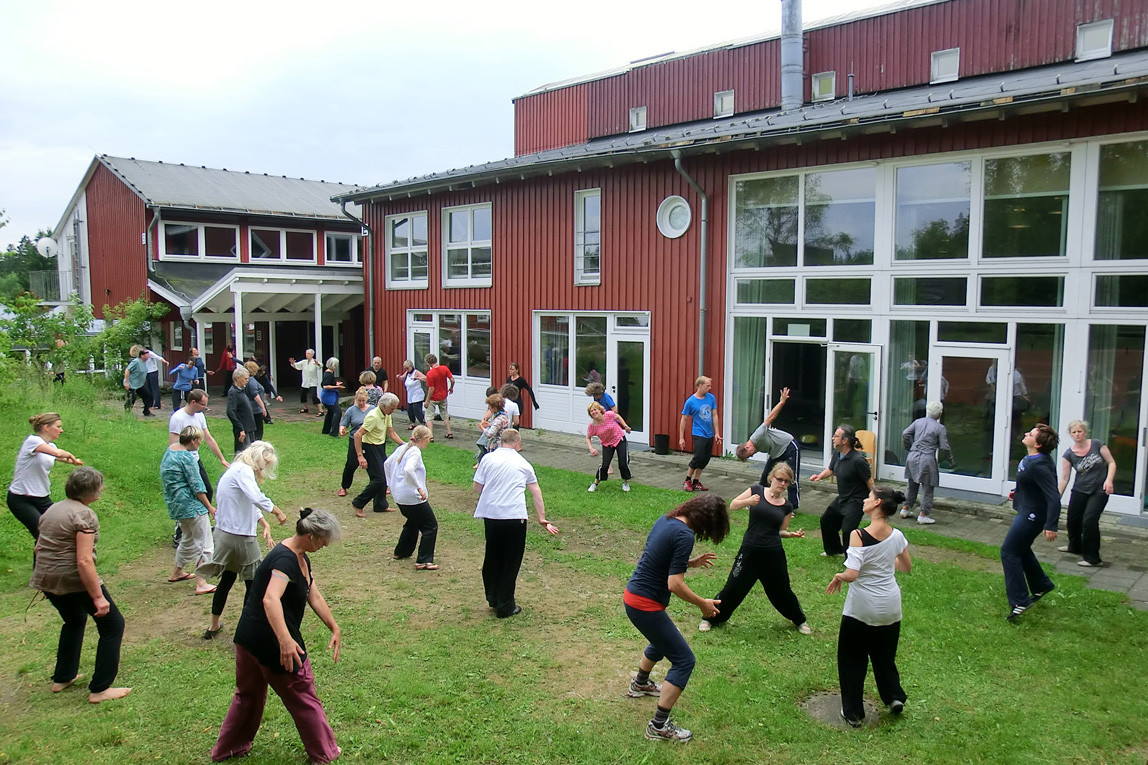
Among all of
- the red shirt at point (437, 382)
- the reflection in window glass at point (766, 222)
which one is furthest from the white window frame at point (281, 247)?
the reflection in window glass at point (766, 222)

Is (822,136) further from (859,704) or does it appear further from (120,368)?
(120,368)

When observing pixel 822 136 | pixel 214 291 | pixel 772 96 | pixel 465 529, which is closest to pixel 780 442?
pixel 465 529

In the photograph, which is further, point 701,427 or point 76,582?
point 701,427

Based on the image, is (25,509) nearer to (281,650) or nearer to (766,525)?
(281,650)

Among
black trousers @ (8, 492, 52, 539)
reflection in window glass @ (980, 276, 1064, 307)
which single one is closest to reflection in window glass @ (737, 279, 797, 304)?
reflection in window glass @ (980, 276, 1064, 307)

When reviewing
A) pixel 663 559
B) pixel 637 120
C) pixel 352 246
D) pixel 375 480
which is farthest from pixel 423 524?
pixel 352 246

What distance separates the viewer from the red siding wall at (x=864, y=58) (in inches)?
561

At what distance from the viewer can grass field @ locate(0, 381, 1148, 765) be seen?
4820 millimetres

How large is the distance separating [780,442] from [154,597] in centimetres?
669

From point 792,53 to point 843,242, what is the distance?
249 inches

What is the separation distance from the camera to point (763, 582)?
Answer: 21.5ft

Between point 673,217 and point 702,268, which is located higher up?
point 673,217

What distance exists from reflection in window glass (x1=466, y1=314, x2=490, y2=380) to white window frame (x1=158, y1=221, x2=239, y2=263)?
40.3 feet

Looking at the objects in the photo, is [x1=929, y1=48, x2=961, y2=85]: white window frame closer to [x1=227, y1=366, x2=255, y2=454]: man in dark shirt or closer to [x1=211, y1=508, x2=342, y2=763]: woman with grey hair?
[x1=227, y1=366, x2=255, y2=454]: man in dark shirt
